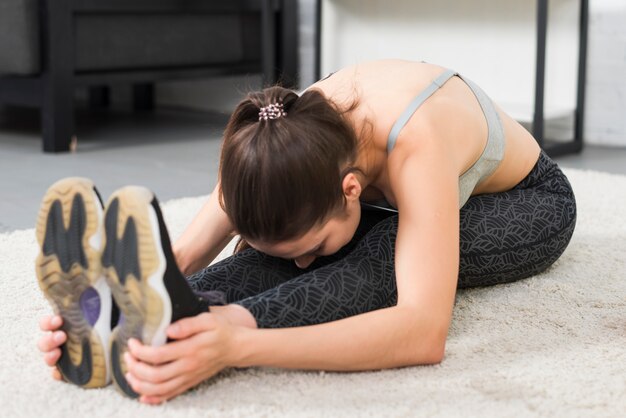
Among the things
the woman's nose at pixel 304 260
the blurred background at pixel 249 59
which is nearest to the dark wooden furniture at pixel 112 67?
the blurred background at pixel 249 59

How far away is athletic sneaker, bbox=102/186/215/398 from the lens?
0.93m

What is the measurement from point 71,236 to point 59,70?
2.04m

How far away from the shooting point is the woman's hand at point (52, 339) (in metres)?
1.02

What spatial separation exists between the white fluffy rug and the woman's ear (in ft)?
0.68

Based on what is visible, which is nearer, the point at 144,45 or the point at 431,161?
the point at 431,161

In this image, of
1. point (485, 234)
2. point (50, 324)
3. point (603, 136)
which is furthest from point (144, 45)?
point (50, 324)

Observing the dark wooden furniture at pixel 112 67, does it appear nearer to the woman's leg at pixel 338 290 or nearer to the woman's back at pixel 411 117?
the woman's back at pixel 411 117

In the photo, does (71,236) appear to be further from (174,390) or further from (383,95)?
(383,95)

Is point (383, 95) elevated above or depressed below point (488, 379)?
above

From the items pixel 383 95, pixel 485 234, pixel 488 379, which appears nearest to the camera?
pixel 488 379

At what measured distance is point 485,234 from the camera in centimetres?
136

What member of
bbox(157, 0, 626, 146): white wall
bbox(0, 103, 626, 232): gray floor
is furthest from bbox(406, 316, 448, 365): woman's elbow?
bbox(157, 0, 626, 146): white wall

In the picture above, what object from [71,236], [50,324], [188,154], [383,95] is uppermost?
[383,95]

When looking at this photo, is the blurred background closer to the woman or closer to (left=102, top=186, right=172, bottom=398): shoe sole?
the woman
